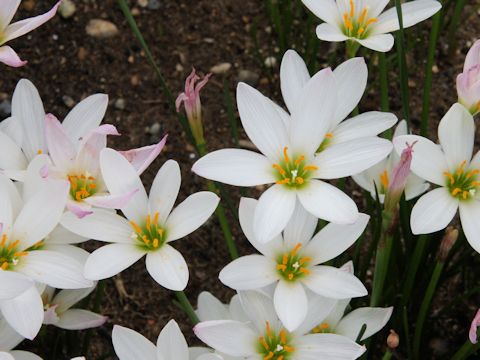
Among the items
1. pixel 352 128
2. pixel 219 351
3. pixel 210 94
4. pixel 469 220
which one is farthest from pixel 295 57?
pixel 210 94

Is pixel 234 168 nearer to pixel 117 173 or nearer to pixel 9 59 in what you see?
pixel 117 173

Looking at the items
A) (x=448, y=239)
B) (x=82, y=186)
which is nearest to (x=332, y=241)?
(x=448, y=239)

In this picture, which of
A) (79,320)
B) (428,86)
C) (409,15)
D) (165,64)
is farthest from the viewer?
(165,64)

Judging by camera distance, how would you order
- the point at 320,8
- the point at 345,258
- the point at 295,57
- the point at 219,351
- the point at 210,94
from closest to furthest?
the point at 219,351 < the point at 295,57 < the point at 320,8 < the point at 345,258 < the point at 210,94

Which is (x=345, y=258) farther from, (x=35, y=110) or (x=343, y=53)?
(x=343, y=53)

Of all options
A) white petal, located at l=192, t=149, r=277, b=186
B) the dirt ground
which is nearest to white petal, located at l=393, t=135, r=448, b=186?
white petal, located at l=192, t=149, r=277, b=186

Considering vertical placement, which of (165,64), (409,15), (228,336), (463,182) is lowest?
(165,64)
